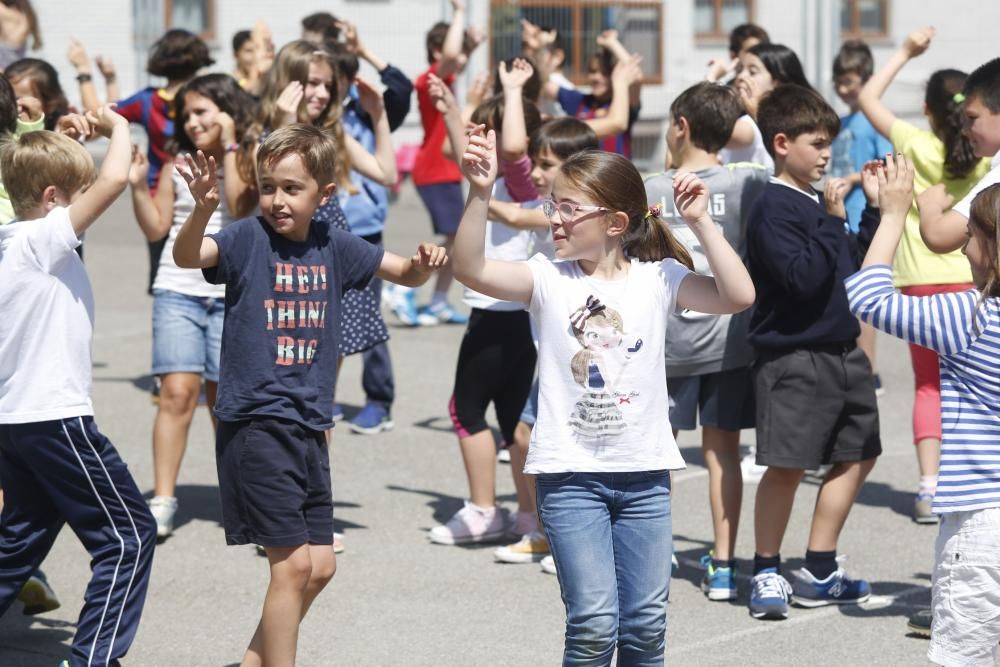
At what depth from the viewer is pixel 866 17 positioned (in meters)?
22.7

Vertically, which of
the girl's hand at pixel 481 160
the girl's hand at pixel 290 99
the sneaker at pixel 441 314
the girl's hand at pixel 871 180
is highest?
the girl's hand at pixel 290 99

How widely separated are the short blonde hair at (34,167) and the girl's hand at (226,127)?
1.59 metres

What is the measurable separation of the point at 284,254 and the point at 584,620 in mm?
1403

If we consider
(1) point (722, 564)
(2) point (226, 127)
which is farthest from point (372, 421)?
(1) point (722, 564)

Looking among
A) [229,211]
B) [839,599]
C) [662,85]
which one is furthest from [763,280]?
[662,85]

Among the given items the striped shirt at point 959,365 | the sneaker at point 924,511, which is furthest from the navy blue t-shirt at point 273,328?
the sneaker at point 924,511

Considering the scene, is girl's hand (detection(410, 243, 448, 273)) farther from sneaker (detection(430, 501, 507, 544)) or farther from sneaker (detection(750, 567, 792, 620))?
sneaker (detection(430, 501, 507, 544))

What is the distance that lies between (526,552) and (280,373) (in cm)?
198

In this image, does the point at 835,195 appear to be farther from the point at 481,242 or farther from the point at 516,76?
the point at 481,242

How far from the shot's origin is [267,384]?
4.30 meters

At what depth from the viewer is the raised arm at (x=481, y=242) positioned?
12.3 ft

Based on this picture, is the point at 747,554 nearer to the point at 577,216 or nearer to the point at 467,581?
the point at 467,581

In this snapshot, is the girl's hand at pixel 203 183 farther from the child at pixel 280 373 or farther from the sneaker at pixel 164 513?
the sneaker at pixel 164 513

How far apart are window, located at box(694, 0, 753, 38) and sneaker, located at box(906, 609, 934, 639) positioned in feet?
61.4
